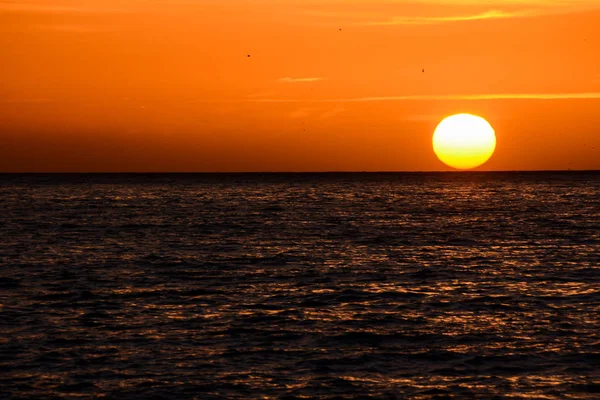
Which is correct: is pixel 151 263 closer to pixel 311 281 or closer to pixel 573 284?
pixel 311 281

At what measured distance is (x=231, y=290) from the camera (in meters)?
38.3

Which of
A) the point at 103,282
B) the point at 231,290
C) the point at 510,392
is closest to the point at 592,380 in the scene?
the point at 510,392

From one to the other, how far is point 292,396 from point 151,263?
2841 centimetres

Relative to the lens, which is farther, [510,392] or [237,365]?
[237,365]

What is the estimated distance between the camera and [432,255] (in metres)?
53.2

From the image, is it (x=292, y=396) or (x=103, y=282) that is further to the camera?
(x=103, y=282)

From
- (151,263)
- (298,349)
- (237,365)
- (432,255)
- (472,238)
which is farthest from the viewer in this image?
(472,238)

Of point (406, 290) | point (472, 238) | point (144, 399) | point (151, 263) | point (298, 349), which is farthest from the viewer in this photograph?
point (472, 238)

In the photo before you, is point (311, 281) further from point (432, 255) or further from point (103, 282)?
point (432, 255)

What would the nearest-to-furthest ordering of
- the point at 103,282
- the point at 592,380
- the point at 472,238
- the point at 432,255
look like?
the point at 592,380, the point at 103,282, the point at 432,255, the point at 472,238

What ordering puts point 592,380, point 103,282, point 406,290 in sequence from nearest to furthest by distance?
1. point 592,380
2. point 406,290
3. point 103,282

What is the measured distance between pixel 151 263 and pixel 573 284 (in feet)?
74.7

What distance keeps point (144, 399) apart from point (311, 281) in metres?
19.7

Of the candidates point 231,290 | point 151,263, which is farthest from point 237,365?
point 151,263
